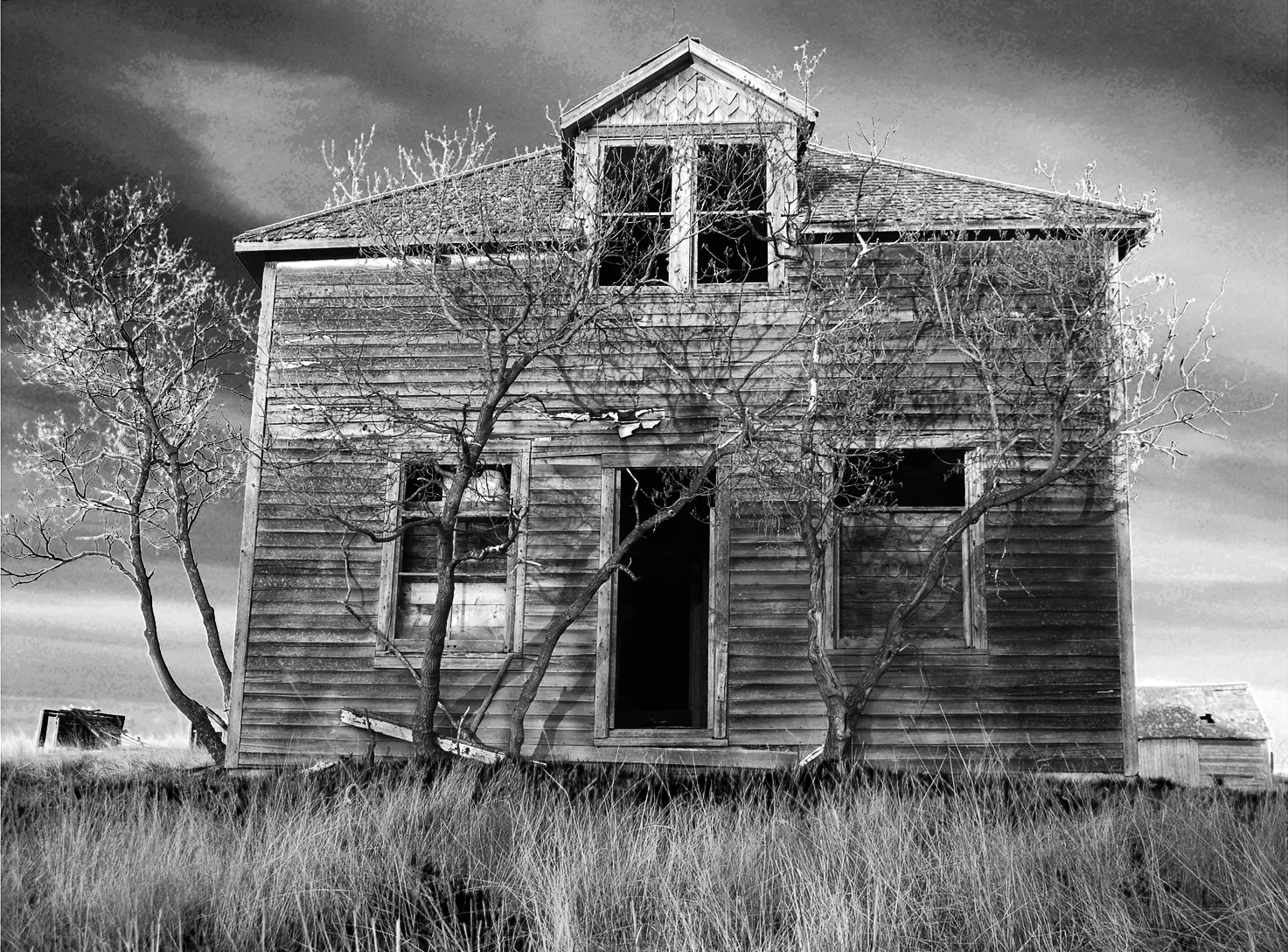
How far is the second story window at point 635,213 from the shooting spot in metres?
11.5

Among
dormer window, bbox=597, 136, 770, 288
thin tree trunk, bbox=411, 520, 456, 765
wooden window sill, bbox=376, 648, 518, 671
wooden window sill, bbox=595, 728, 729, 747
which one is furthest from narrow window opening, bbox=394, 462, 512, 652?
dormer window, bbox=597, 136, 770, 288

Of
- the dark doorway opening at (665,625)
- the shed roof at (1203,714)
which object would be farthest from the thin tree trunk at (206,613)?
the shed roof at (1203,714)

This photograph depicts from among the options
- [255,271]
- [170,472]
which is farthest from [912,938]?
[170,472]

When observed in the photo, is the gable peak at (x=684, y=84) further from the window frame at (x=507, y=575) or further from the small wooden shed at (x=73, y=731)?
the small wooden shed at (x=73, y=731)

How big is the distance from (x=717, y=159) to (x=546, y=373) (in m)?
2.96

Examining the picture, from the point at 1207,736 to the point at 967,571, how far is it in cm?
2107

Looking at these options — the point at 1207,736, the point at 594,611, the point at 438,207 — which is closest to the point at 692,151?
the point at 438,207

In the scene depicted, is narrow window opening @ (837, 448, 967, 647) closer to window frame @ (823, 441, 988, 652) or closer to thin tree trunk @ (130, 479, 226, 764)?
window frame @ (823, 441, 988, 652)

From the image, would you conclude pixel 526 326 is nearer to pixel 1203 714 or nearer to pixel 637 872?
pixel 637 872

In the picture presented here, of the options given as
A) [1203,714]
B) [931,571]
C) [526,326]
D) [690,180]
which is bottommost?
[1203,714]

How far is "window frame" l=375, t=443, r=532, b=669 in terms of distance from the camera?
1159cm

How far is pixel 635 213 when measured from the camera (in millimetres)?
11344

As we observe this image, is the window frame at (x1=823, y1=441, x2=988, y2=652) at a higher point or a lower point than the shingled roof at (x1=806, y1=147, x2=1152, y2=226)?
lower

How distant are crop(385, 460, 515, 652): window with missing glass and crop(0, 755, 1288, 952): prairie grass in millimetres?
3720
